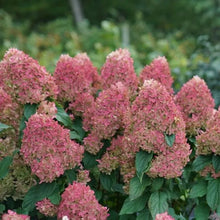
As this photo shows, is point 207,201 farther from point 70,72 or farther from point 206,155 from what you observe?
point 70,72

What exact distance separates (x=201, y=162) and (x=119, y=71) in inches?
27.2

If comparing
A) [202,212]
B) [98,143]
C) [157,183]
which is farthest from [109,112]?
[202,212]

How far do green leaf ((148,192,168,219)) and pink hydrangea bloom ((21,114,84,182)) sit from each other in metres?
0.41

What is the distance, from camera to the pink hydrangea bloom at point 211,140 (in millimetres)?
1995

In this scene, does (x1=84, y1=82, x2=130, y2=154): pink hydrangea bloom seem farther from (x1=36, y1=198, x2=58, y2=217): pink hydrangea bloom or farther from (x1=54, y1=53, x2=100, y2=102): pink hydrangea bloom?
(x1=36, y1=198, x2=58, y2=217): pink hydrangea bloom

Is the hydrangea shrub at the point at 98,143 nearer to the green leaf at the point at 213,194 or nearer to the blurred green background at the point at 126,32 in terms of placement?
the green leaf at the point at 213,194

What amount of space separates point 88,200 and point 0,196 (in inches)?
21.6

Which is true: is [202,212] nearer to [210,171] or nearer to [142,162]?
[210,171]

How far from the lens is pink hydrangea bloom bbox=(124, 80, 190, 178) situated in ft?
6.23

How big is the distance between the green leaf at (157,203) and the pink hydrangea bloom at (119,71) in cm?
69

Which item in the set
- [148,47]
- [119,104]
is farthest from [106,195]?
[148,47]

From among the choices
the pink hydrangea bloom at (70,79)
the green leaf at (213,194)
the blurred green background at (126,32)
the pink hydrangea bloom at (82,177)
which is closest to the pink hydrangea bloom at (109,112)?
the pink hydrangea bloom at (82,177)

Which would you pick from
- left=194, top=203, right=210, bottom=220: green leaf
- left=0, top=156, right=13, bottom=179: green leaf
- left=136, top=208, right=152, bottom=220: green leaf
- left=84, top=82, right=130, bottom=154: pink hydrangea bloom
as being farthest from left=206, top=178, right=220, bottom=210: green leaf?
left=0, top=156, right=13, bottom=179: green leaf

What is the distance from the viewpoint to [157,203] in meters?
1.96
